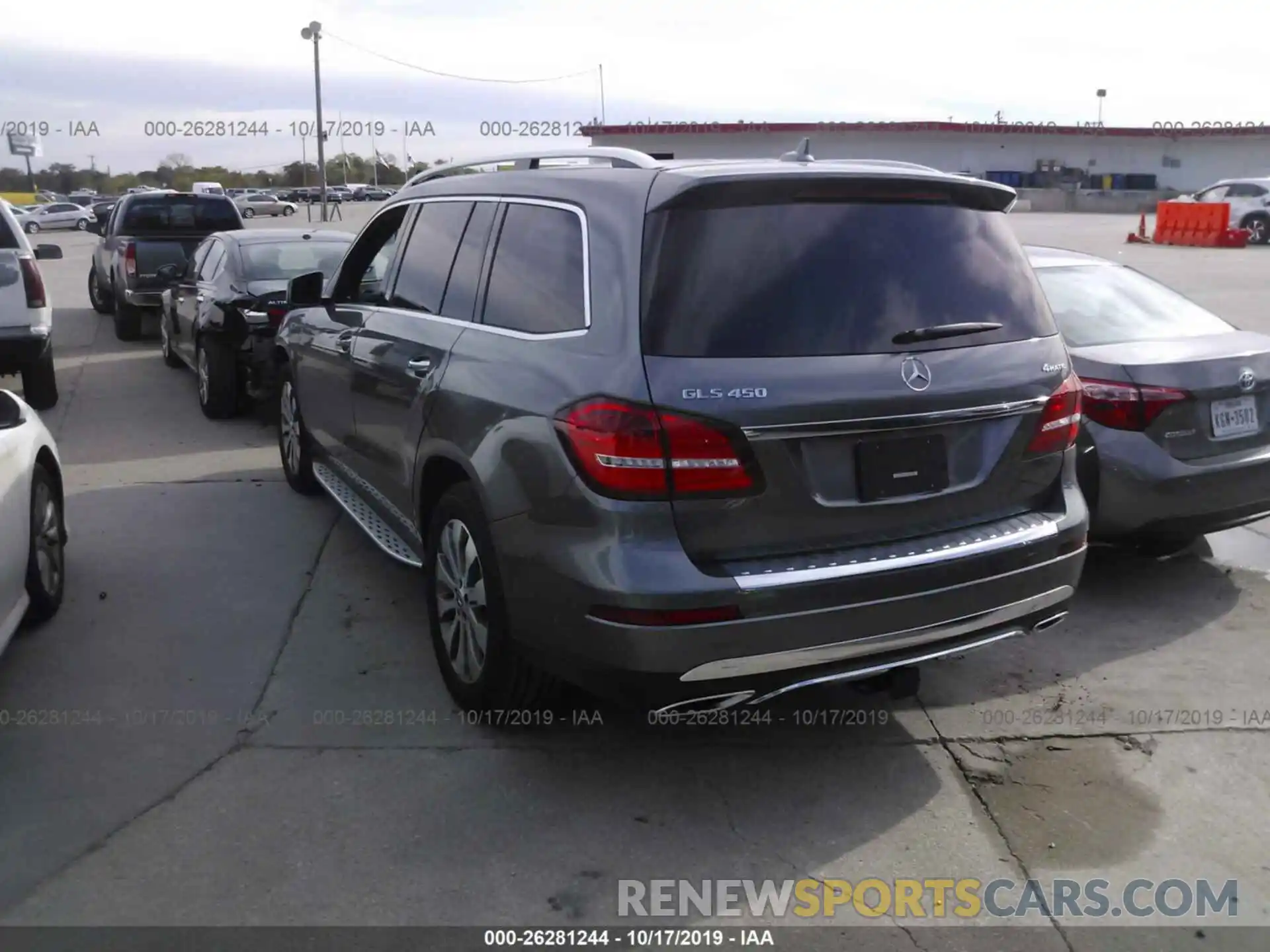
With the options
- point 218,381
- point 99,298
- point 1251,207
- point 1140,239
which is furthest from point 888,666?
point 1251,207

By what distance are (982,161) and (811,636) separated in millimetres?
66031

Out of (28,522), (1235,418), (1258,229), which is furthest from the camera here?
(1258,229)

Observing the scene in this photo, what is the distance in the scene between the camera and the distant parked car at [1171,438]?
514cm

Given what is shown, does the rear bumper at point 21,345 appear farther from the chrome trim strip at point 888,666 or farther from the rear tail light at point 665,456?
the chrome trim strip at point 888,666

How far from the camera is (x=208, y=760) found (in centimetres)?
401

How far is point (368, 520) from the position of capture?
538 centimetres

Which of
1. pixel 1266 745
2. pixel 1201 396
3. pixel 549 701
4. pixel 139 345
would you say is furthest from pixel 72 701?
pixel 139 345

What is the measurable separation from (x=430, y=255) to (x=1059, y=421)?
2556 mm

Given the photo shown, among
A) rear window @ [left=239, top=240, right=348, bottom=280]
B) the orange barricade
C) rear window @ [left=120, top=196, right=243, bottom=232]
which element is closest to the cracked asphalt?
rear window @ [left=239, top=240, right=348, bottom=280]

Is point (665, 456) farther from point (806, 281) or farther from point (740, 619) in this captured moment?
point (806, 281)

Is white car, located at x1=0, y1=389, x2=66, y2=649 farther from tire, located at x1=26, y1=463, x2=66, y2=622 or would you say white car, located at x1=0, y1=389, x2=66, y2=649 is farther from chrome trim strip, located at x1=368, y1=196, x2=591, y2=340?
chrome trim strip, located at x1=368, y1=196, x2=591, y2=340

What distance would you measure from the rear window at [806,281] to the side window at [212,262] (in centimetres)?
758

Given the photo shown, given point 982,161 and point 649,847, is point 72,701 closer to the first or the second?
point 649,847

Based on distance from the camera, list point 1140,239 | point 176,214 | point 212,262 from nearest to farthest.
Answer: point 212,262 < point 176,214 < point 1140,239
